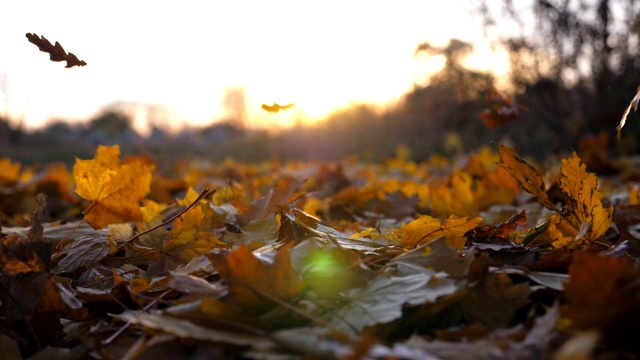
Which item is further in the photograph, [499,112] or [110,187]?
[499,112]

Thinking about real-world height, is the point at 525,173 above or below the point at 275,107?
below

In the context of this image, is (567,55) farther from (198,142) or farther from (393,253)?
(198,142)

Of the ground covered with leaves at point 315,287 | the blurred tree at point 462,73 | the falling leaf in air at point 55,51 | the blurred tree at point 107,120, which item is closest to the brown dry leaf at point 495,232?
the ground covered with leaves at point 315,287

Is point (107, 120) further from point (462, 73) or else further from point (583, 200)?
point (583, 200)

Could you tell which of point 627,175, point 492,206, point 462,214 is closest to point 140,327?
point 462,214

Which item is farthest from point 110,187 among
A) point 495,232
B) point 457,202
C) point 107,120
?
point 107,120

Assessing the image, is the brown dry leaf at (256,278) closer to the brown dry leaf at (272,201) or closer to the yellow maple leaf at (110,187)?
the yellow maple leaf at (110,187)
